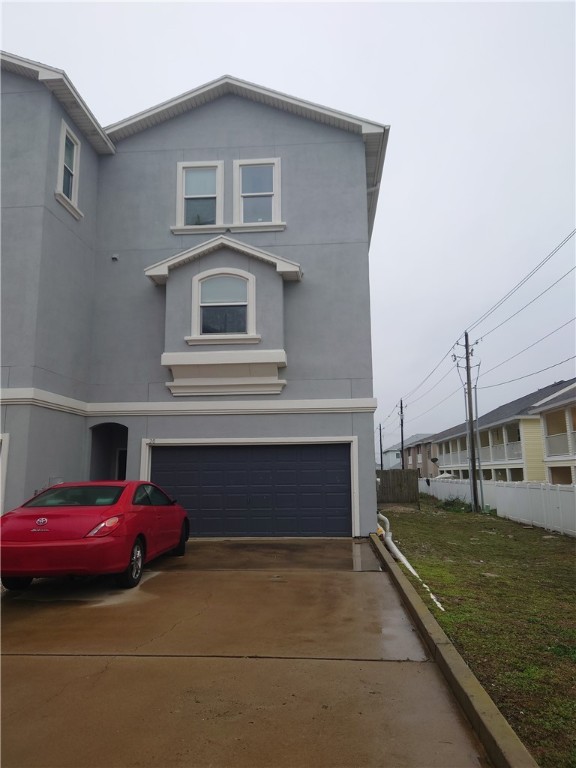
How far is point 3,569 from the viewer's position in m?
6.71

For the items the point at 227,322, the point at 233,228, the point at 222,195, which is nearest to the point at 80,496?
the point at 227,322

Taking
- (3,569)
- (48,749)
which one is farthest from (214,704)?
(3,569)

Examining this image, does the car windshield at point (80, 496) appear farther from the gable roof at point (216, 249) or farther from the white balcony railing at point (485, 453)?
the white balcony railing at point (485, 453)

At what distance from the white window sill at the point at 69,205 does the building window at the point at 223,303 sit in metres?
3.01

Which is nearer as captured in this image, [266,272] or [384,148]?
[266,272]

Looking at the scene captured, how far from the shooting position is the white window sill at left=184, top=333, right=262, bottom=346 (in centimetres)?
1273

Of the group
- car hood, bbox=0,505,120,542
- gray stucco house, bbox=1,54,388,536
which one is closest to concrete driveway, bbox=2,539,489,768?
car hood, bbox=0,505,120,542

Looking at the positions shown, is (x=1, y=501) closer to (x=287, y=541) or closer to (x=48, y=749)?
(x=287, y=541)

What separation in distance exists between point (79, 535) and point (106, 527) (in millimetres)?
326

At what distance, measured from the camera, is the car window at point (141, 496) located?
8.02m

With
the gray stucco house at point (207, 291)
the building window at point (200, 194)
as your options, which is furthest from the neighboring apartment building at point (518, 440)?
the building window at point (200, 194)

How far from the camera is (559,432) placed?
28.8 meters

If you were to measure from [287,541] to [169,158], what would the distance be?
10.1 m

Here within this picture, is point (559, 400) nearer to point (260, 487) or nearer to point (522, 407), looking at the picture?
point (522, 407)
